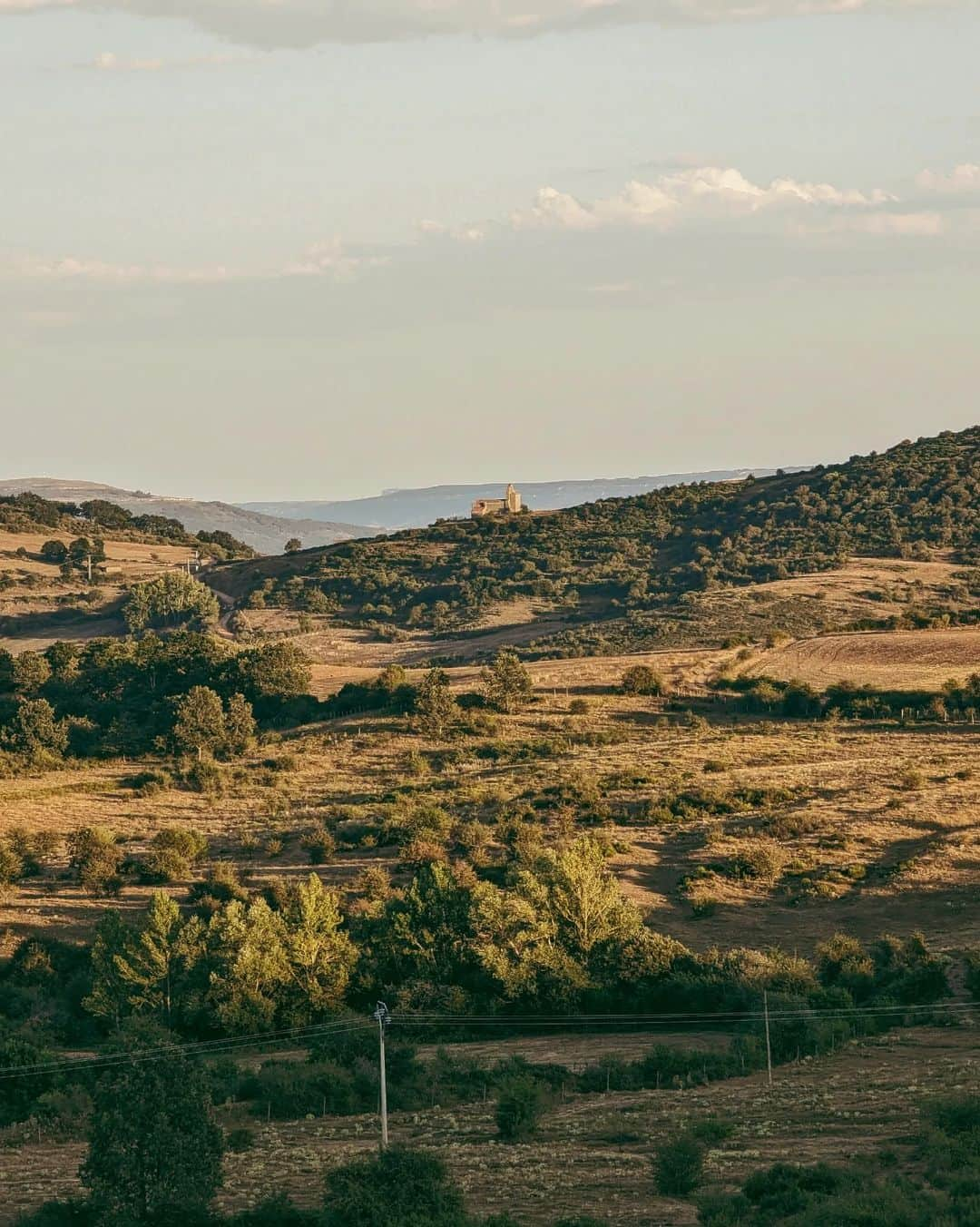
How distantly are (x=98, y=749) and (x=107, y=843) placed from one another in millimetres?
14738

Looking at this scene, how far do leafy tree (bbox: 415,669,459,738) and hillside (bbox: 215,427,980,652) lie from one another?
28512 millimetres

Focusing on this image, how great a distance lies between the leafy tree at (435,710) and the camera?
218ft

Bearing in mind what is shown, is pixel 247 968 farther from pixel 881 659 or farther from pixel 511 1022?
pixel 881 659

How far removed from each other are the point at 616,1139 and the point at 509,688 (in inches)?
1542

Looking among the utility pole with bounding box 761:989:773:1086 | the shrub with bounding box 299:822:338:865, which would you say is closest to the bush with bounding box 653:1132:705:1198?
the utility pole with bounding box 761:989:773:1086

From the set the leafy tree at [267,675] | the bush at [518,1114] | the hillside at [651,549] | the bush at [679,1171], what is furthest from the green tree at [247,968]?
the hillside at [651,549]

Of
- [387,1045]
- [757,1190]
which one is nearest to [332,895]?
[387,1045]

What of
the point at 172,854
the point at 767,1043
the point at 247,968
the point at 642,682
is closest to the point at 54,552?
the point at 642,682

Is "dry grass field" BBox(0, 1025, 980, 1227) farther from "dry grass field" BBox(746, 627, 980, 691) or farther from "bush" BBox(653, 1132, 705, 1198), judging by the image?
"dry grass field" BBox(746, 627, 980, 691)

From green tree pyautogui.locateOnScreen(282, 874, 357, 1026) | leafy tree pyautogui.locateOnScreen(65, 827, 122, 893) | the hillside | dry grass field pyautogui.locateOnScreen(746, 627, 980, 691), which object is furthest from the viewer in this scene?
the hillside

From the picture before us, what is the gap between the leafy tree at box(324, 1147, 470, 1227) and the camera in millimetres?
25484

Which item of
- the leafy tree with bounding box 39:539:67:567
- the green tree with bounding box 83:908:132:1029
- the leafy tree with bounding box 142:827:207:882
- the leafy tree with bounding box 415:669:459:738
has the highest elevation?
the leafy tree with bounding box 39:539:67:567

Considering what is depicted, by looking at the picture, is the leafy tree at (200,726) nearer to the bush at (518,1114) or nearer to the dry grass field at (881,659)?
the dry grass field at (881,659)

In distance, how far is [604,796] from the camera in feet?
191
